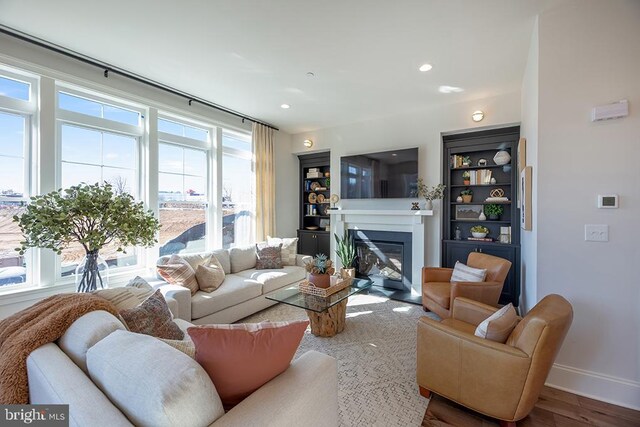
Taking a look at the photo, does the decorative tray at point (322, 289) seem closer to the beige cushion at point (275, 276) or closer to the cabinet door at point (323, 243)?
the beige cushion at point (275, 276)

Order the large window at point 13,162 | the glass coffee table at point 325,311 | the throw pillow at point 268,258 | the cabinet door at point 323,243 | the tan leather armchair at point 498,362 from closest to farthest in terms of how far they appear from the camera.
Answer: the tan leather armchair at point 498,362 < the large window at point 13,162 < the glass coffee table at point 325,311 < the throw pillow at point 268,258 < the cabinet door at point 323,243

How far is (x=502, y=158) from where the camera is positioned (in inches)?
152

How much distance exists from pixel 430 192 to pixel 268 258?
103 inches

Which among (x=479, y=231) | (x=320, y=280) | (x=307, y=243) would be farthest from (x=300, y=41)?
(x=307, y=243)

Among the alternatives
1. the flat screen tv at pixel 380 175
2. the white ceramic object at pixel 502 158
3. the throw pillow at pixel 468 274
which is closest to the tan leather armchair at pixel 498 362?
the throw pillow at pixel 468 274

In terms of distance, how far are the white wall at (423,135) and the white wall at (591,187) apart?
1764 millimetres

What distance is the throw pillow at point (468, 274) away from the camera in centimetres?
299

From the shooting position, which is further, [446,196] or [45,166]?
[446,196]

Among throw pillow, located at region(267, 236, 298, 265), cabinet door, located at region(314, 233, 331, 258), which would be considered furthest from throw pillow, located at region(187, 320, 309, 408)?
cabinet door, located at region(314, 233, 331, 258)

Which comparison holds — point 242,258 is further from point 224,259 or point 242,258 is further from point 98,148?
point 98,148

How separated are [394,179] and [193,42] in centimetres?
321

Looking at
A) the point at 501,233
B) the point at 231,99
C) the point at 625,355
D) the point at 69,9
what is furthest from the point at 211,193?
the point at 625,355

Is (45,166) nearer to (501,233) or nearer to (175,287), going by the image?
(175,287)

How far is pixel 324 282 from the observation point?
2852mm
